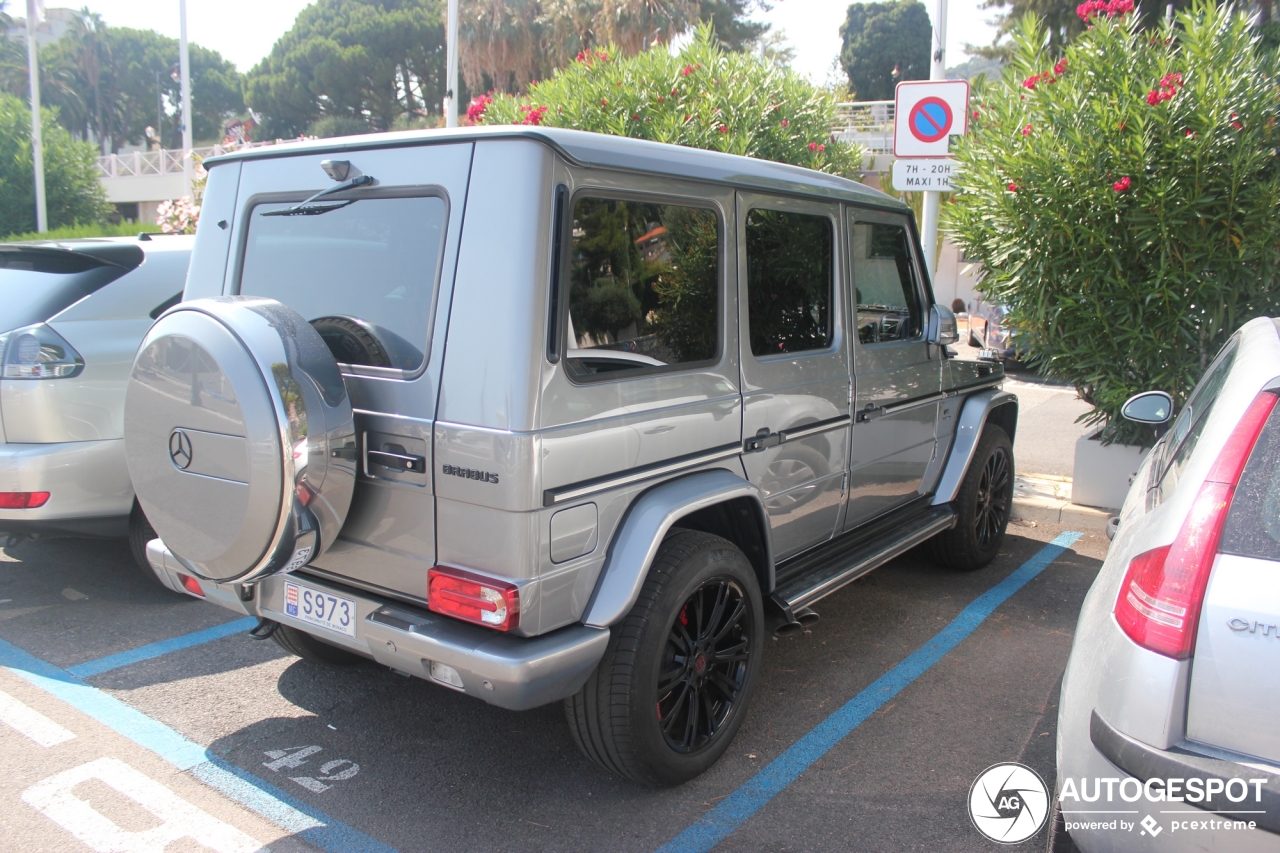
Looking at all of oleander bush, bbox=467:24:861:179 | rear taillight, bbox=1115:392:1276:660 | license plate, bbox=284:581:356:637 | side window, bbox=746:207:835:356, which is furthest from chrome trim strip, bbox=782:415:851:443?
oleander bush, bbox=467:24:861:179

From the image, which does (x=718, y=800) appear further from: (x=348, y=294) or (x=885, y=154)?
(x=885, y=154)

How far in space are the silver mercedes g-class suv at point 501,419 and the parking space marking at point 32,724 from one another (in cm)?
73

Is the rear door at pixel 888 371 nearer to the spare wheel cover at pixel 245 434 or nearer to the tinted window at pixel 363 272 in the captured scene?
the tinted window at pixel 363 272

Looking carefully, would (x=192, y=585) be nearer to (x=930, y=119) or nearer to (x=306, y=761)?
(x=306, y=761)

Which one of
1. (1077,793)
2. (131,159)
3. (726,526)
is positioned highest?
(131,159)

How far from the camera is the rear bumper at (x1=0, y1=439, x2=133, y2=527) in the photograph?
425cm

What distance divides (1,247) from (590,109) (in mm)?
4774

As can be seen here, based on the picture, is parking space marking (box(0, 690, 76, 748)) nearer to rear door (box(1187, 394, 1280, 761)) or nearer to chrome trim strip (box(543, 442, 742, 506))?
chrome trim strip (box(543, 442, 742, 506))

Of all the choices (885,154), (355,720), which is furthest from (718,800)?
(885,154)

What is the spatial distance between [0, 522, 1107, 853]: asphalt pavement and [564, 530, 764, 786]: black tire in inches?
6.5

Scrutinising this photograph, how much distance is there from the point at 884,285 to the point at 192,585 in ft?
10.6

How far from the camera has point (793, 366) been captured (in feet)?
12.1

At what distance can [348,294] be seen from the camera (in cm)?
300

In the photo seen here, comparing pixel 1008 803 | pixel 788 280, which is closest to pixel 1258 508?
pixel 1008 803
